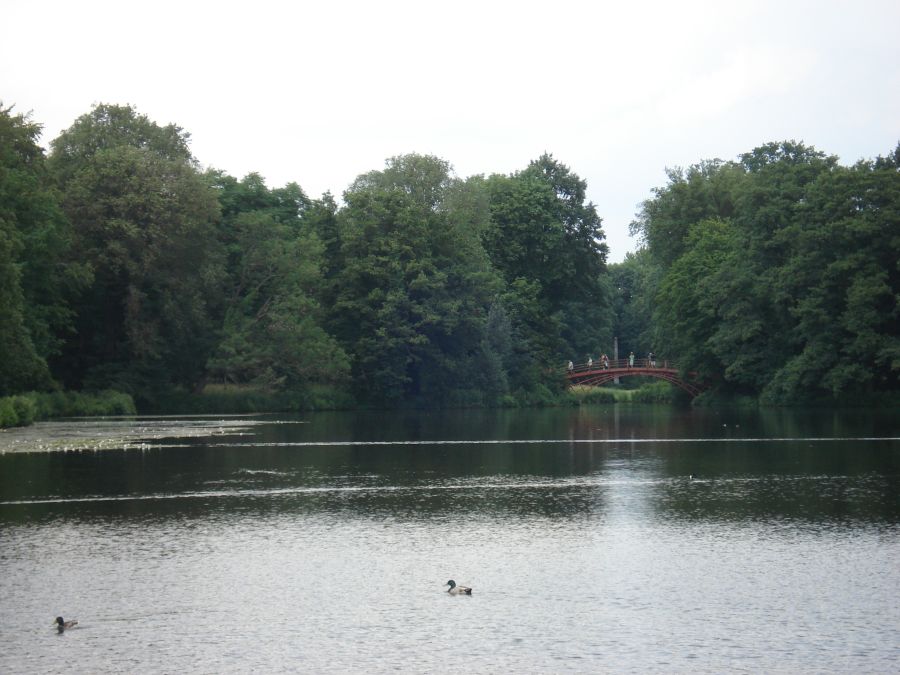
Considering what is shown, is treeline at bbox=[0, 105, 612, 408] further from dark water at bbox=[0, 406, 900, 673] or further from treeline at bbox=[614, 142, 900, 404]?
dark water at bbox=[0, 406, 900, 673]

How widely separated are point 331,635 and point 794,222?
83.6m

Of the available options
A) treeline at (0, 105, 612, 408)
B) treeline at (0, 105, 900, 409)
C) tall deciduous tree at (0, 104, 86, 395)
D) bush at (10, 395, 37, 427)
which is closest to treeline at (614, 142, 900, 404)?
treeline at (0, 105, 900, 409)

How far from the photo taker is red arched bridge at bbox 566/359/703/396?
119050 mm

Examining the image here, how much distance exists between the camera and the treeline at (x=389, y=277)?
82875 mm

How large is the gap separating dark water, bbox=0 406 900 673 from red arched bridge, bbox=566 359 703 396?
228 feet

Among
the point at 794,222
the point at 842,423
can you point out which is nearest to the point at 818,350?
the point at 794,222

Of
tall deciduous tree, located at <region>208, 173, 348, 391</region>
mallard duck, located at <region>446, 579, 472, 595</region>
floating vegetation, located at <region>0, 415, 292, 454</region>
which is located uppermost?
tall deciduous tree, located at <region>208, 173, 348, 391</region>

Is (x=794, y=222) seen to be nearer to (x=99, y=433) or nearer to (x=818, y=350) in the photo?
(x=818, y=350)

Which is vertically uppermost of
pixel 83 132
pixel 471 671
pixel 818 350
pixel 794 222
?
pixel 83 132

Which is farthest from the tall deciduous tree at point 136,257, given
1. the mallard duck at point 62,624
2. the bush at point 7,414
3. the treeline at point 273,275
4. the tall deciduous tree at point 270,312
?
the mallard duck at point 62,624

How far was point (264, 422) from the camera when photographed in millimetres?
77438

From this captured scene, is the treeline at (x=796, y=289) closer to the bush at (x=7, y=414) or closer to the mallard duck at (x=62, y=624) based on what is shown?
the bush at (x=7, y=414)

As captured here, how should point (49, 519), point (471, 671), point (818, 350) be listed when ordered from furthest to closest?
1. point (818, 350)
2. point (49, 519)
3. point (471, 671)

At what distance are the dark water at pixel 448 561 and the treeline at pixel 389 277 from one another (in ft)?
114
